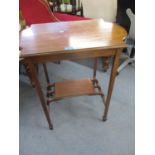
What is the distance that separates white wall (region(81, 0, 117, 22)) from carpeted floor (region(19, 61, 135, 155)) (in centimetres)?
144

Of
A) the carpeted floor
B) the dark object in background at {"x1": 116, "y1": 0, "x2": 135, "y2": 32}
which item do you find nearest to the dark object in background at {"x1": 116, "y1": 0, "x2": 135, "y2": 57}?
the dark object in background at {"x1": 116, "y1": 0, "x2": 135, "y2": 32}

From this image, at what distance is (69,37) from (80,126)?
2.62 ft

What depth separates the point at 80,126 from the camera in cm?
162

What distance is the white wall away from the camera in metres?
2.97

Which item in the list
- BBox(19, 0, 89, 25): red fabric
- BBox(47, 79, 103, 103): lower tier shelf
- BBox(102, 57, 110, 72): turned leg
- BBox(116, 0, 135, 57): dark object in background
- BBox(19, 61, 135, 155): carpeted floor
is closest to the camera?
BBox(19, 61, 135, 155): carpeted floor

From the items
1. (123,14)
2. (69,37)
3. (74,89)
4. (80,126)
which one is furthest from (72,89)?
(123,14)

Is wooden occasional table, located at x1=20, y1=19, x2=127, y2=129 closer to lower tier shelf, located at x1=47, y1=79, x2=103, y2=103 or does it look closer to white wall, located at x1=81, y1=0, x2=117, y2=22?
lower tier shelf, located at x1=47, y1=79, x2=103, y2=103

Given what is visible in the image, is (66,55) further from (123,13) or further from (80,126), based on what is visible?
(123,13)

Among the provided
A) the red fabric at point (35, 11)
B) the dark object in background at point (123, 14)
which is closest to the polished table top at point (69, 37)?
the red fabric at point (35, 11)

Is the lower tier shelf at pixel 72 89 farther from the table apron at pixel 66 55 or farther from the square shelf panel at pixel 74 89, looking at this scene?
the table apron at pixel 66 55
